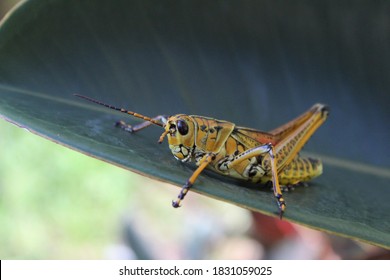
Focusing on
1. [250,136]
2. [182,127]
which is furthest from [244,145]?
[182,127]

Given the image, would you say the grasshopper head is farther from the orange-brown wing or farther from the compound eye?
the orange-brown wing

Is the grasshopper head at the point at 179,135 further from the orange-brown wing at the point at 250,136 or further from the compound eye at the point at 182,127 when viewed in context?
the orange-brown wing at the point at 250,136

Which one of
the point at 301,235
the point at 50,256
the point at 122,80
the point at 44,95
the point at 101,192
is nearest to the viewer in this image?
the point at 44,95

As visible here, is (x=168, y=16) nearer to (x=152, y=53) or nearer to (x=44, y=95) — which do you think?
(x=152, y=53)

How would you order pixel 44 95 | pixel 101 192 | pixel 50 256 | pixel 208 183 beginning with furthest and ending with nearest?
1. pixel 101 192
2. pixel 50 256
3. pixel 44 95
4. pixel 208 183

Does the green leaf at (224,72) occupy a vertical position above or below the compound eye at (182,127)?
above

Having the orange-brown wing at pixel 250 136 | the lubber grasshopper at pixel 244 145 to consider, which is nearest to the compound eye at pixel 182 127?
the lubber grasshopper at pixel 244 145
